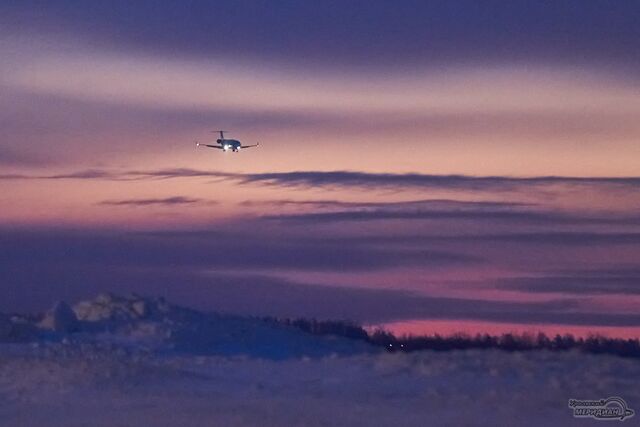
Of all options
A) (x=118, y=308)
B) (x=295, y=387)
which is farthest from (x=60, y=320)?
(x=295, y=387)

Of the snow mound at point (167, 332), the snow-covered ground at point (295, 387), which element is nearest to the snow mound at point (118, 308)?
the snow mound at point (167, 332)

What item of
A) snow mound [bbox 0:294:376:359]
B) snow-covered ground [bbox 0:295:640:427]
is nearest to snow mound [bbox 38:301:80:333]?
snow mound [bbox 0:294:376:359]

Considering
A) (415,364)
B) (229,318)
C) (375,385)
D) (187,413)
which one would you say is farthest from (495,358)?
(229,318)

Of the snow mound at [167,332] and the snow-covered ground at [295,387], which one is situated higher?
the snow-covered ground at [295,387]

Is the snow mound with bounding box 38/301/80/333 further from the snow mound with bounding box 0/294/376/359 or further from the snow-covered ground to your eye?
the snow-covered ground

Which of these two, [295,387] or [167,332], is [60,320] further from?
[295,387]

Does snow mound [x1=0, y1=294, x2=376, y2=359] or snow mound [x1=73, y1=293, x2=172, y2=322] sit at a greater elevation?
snow mound [x1=73, y1=293, x2=172, y2=322]

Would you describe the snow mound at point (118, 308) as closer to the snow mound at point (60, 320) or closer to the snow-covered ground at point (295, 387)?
the snow mound at point (60, 320)

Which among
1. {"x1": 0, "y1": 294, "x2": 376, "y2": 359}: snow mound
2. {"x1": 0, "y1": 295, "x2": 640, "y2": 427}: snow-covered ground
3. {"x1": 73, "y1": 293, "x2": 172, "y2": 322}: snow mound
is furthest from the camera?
{"x1": 73, "y1": 293, "x2": 172, "y2": 322}: snow mound

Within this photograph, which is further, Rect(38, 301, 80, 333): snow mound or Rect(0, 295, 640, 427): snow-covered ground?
Rect(38, 301, 80, 333): snow mound
